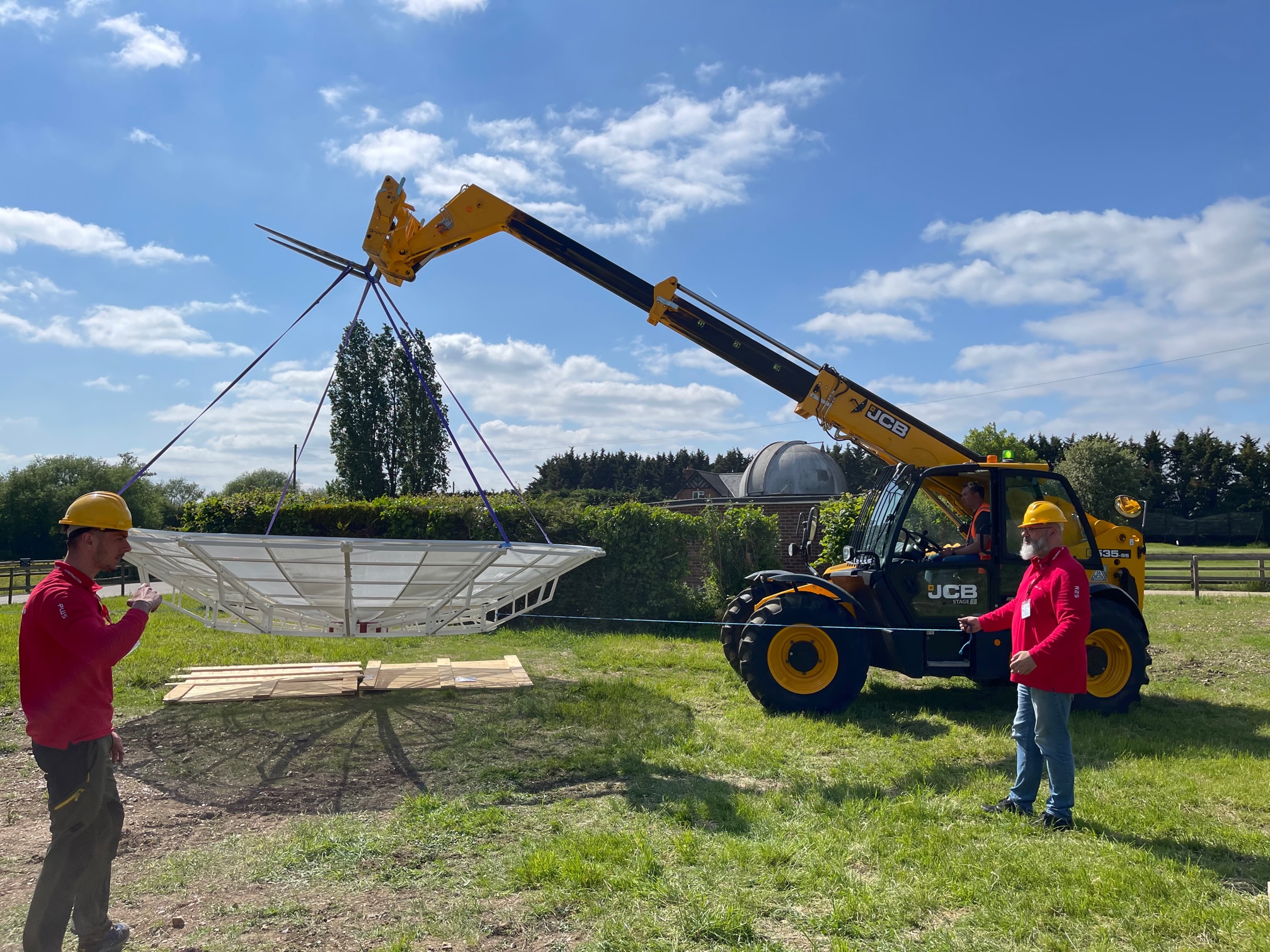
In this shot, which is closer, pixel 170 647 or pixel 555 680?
pixel 555 680

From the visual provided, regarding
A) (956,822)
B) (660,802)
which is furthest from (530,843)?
(956,822)

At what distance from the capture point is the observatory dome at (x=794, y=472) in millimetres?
36562

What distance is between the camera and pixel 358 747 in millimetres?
6715

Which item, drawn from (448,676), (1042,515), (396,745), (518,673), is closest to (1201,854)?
(1042,515)

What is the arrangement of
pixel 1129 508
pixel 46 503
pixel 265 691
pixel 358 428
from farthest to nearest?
pixel 46 503 < pixel 358 428 < pixel 1129 508 < pixel 265 691

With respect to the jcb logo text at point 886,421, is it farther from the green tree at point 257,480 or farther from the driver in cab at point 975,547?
the green tree at point 257,480

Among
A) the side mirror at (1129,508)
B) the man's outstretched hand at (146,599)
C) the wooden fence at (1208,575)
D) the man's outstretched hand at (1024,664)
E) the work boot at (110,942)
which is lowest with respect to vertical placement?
the work boot at (110,942)

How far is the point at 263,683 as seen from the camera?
848 cm

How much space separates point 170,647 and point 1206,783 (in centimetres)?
1243

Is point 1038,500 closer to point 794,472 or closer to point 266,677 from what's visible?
point 266,677

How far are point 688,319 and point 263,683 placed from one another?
19.9 feet

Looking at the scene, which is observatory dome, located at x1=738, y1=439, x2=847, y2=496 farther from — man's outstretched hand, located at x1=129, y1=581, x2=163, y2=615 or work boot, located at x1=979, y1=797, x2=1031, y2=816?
man's outstretched hand, located at x1=129, y1=581, x2=163, y2=615

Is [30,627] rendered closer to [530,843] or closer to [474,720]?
[530,843]

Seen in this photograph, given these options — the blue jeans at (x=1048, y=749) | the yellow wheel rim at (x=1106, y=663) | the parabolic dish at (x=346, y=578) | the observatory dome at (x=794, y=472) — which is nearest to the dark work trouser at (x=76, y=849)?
the parabolic dish at (x=346, y=578)
